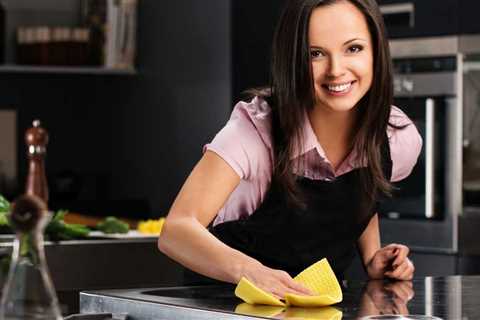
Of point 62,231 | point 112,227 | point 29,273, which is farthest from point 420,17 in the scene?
point 29,273

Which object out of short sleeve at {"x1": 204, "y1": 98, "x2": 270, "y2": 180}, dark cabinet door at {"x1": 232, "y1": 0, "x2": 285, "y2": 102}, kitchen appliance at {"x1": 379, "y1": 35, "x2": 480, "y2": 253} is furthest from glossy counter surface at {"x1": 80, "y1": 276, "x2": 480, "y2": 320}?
dark cabinet door at {"x1": 232, "y1": 0, "x2": 285, "y2": 102}

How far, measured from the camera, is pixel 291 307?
180cm

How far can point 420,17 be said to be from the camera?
4.29 m

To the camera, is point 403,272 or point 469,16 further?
point 469,16

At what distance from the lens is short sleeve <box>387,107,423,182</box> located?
2.39 m

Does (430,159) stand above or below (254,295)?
above

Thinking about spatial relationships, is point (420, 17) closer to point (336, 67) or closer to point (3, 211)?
point (3, 211)

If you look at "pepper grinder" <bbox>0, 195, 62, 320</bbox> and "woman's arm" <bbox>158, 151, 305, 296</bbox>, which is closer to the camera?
"pepper grinder" <bbox>0, 195, 62, 320</bbox>

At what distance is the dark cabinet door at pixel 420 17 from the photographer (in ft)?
13.8

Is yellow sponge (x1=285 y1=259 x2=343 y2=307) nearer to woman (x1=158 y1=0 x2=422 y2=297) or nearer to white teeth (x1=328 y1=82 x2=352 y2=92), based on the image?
woman (x1=158 y1=0 x2=422 y2=297)

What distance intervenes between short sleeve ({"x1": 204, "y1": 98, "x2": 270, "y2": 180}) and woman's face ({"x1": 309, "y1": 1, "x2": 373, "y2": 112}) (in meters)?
0.14

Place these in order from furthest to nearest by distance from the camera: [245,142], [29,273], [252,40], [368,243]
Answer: [252,40], [368,243], [245,142], [29,273]

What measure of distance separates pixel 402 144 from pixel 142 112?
3.51 meters

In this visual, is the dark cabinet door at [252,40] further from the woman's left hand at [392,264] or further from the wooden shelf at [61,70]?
the woman's left hand at [392,264]
